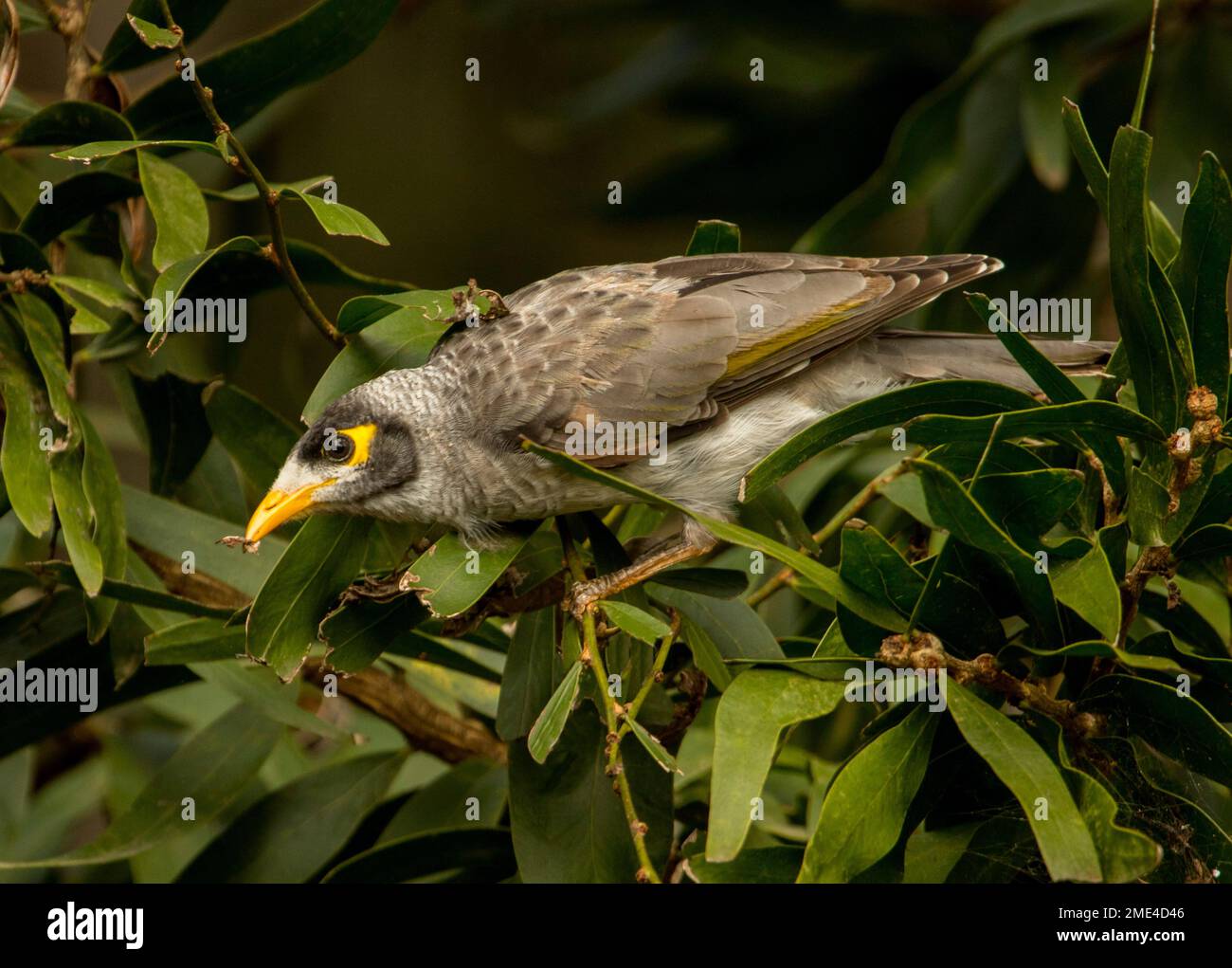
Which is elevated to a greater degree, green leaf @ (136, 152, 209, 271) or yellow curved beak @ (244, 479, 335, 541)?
green leaf @ (136, 152, 209, 271)

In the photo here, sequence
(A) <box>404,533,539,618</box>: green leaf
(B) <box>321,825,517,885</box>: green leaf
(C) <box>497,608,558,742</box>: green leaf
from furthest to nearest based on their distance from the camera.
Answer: (B) <box>321,825,517,885</box>: green leaf, (C) <box>497,608,558,742</box>: green leaf, (A) <box>404,533,539,618</box>: green leaf

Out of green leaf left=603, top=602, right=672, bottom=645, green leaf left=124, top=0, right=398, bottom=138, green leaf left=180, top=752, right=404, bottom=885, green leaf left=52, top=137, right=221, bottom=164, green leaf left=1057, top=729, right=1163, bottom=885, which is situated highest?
green leaf left=124, top=0, right=398, bottom=138

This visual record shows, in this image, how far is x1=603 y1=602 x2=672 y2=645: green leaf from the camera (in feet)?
5.98

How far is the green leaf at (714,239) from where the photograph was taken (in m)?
2.63

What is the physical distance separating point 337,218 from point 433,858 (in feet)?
4.18

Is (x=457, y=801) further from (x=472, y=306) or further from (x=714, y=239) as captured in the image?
(x=714, y=239)

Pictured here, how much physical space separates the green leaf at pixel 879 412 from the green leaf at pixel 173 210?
114 cm

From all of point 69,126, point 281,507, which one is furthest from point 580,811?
point 69,126

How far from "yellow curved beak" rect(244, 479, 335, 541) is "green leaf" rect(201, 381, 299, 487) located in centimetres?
28

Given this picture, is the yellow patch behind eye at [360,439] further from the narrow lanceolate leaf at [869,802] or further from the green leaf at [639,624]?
the narrow lanceolate leaf at [869,802]

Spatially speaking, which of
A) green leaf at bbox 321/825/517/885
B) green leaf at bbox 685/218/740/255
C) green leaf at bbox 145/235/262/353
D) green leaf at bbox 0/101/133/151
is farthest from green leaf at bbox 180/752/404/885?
green leaf at bbox 0/101/133/151

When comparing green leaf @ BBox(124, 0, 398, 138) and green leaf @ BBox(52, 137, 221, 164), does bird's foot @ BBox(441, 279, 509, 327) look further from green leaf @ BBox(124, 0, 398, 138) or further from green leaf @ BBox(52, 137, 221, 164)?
green leaf @ BBox(124, 0, 398, 138)

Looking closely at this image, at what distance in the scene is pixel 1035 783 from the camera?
5.59 ft
